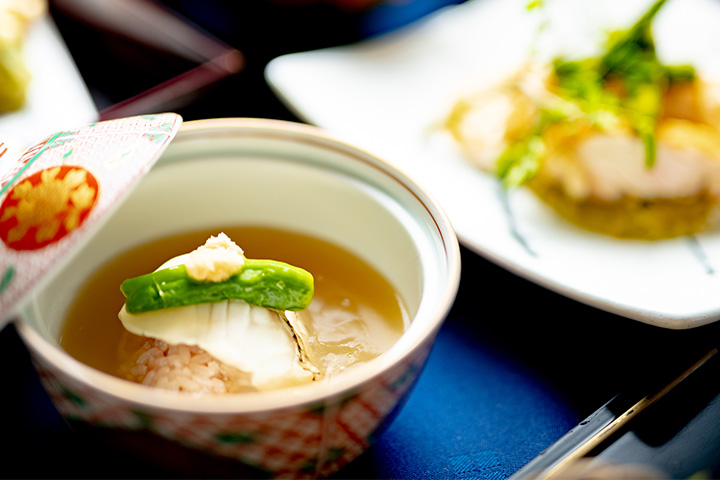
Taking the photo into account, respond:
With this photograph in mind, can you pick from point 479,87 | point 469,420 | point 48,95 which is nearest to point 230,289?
point 469,420

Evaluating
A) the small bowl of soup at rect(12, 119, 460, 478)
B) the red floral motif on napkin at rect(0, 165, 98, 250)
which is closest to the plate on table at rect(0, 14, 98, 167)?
the small bowl of soup at rect(12, 119, 460, 478)

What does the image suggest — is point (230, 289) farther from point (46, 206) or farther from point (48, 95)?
point (48, 95)

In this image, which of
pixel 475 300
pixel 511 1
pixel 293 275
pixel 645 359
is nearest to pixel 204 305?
pixel 293 275

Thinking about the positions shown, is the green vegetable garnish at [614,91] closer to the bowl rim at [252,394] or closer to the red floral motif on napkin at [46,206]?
the bowl rim at [252,394]

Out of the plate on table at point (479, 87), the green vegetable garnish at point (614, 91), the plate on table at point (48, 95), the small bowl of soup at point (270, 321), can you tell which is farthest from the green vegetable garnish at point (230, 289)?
the green vegetable garnish at point (614, 91)

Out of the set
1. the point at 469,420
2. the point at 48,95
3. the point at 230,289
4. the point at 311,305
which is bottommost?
the point at 469,420

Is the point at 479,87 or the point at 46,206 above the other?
the point at 46,206
